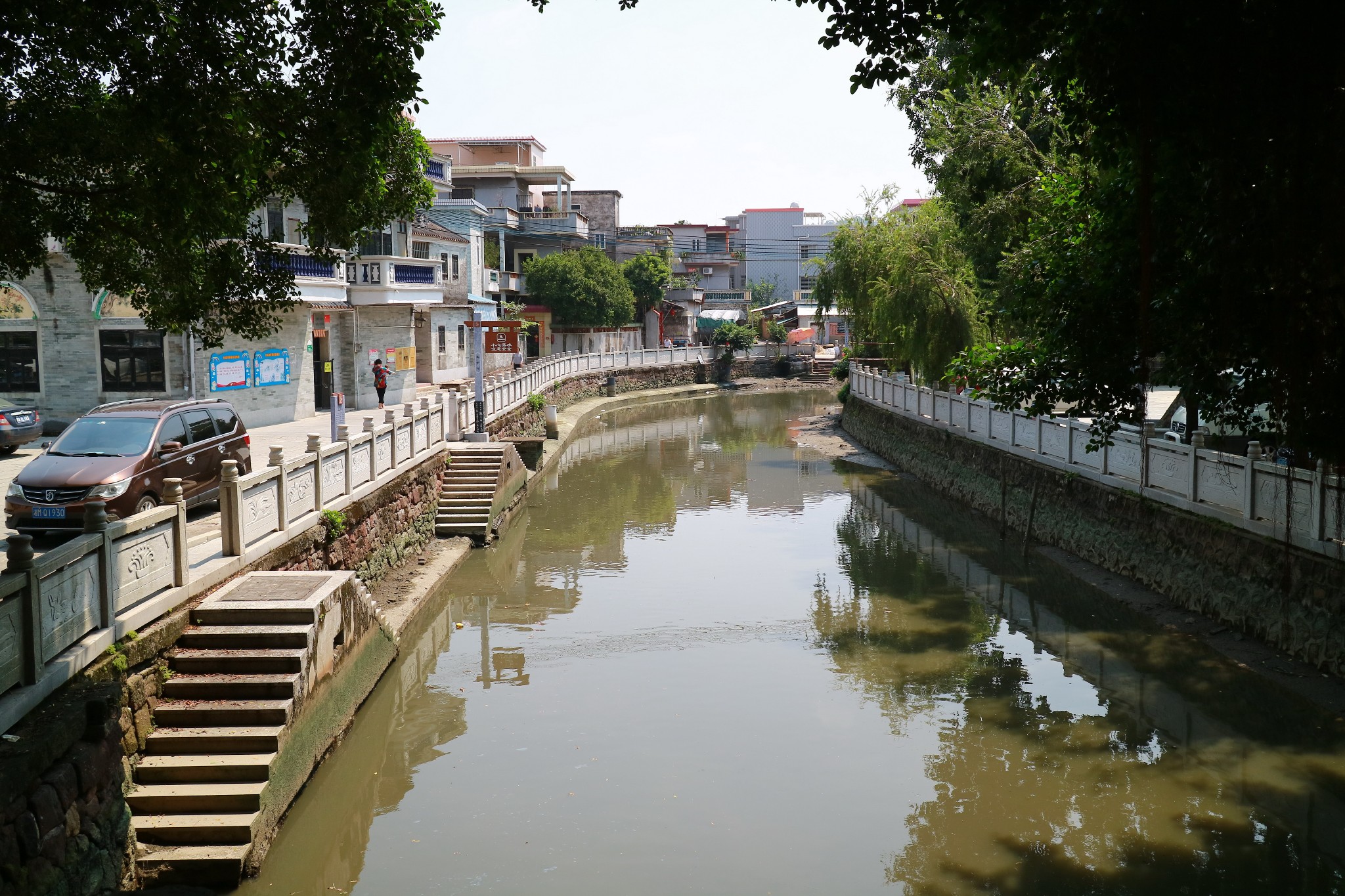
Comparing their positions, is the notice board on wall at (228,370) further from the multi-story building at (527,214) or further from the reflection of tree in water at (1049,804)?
the multi-story building at (527,214)

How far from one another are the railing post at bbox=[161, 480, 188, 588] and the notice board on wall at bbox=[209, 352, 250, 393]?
14256 mm

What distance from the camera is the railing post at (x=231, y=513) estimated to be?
32.4 ft

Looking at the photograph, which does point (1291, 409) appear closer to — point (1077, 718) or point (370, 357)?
point (1077, 718)

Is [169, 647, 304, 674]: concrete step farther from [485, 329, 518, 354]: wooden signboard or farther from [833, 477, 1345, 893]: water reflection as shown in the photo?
[485, 329, 518, 354]: wooden signboard

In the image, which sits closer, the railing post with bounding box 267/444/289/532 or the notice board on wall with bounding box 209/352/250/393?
the railing post with bounding box 267/444/289/532

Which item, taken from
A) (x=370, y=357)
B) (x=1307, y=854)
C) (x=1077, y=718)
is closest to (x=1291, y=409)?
(x=1307, y=854)

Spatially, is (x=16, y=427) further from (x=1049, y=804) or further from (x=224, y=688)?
(x=1049, y=804)

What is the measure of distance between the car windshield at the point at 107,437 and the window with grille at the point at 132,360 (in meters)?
9.28

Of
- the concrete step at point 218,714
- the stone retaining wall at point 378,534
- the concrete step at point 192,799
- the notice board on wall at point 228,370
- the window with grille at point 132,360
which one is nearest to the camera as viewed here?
the concrete step at point 192,799

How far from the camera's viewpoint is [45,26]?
7.32m

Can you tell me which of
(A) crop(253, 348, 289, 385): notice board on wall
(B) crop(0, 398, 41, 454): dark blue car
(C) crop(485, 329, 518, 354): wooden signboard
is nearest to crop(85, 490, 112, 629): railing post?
(B) crop(0, 398, 41, 454): dark blue car

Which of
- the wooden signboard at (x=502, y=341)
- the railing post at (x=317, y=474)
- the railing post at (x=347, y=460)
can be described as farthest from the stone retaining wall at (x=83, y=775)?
the wooden signboard at (x=502, y=341)

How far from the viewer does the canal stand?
778cm

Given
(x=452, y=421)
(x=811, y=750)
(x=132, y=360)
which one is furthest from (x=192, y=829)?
(x=132, y=360)
